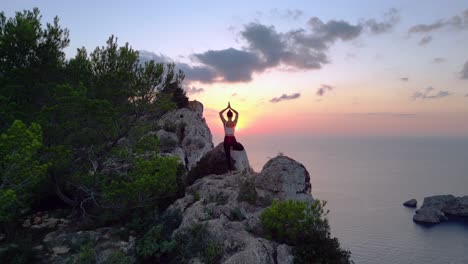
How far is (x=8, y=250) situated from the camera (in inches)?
488

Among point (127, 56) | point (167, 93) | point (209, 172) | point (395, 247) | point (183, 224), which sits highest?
point (127, 56)

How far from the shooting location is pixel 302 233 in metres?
12.4

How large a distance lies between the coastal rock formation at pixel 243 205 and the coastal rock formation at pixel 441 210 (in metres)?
86.0

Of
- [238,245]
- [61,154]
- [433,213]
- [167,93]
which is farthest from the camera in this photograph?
[433,213]

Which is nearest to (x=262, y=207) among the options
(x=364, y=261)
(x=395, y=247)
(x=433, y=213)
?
(x=364, y=261)

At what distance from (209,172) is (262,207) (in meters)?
7.45

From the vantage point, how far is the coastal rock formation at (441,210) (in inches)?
3319

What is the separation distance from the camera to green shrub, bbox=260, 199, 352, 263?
11516 mm

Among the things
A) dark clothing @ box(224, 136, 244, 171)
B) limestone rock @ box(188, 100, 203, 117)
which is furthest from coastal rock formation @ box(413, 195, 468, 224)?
dark clothing @ box(224, 136, 244, 171)

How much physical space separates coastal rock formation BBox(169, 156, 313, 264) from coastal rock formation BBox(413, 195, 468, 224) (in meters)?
86.0

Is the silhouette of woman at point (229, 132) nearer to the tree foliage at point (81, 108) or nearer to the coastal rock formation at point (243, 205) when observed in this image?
the coastal rock formation at point (243, 205)

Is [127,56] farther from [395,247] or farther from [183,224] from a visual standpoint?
[395,247]

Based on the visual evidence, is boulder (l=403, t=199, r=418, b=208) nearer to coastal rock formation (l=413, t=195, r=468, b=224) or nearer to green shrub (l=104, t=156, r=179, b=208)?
coastal rock formation (l=413, t=195, r=468, b=224)

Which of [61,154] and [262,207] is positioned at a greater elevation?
[61,154]
